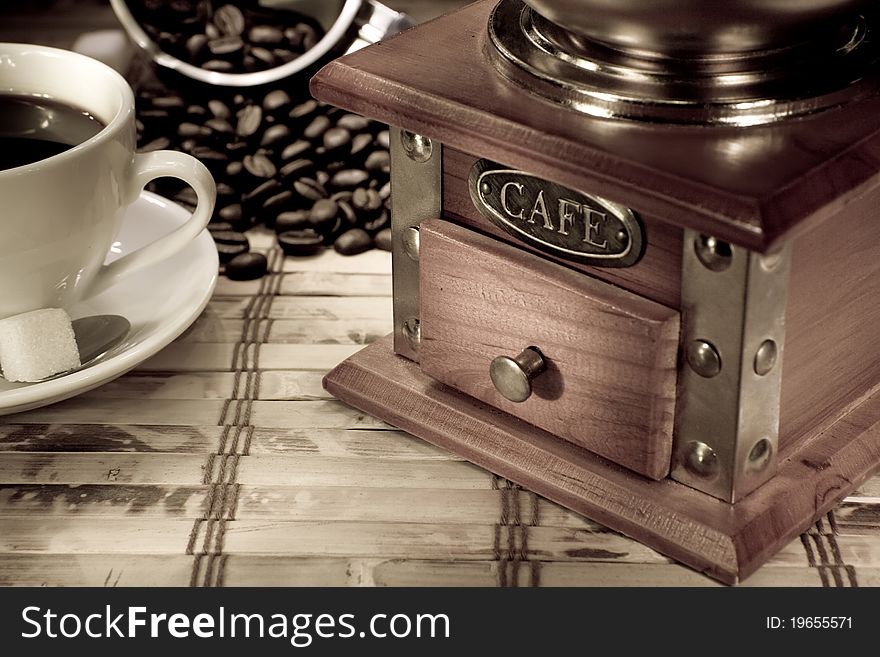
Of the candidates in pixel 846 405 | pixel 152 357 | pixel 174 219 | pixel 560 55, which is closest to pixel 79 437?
pixel 152 357

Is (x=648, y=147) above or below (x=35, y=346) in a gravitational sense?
above

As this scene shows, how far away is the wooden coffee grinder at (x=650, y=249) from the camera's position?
83cm

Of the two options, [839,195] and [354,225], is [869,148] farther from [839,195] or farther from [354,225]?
[354,225]

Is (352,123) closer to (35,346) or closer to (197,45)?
(197,45)

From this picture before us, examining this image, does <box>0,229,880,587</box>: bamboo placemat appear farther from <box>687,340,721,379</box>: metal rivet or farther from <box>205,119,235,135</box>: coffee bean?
<box>205,119,235,135</box>: coffee bean

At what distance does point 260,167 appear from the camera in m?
1.37

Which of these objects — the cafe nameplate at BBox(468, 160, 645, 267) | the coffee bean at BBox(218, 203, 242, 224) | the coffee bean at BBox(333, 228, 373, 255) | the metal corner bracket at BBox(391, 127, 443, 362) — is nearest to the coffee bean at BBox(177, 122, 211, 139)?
the coffee bean at BBox(218, 203, 242, 224)

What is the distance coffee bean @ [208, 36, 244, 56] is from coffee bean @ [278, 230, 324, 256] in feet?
0.88

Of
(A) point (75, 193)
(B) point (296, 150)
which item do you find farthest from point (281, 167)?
(A) point (75, 193)

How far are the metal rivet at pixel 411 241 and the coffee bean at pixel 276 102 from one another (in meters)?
0.44

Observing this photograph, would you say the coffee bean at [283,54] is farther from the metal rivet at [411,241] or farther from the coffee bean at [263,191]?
the metal rivet at [411,241]

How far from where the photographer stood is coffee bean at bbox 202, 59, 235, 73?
1.49 meters

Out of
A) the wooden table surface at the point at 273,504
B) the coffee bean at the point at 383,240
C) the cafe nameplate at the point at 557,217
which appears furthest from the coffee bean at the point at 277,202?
the cafe nameplate at the point at 557,217

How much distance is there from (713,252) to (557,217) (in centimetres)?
13
